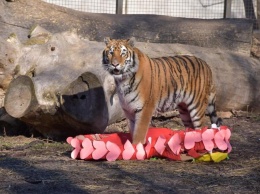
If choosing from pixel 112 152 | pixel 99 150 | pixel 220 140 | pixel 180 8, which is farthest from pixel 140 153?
pixel 180 8

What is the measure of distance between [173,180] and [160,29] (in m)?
4.21

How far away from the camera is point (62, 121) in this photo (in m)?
6.59

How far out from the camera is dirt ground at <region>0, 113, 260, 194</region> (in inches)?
181

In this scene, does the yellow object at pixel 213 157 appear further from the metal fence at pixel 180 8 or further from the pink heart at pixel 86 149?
the metal fence at pixel 180 8

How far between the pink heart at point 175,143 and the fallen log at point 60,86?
1.13 meters

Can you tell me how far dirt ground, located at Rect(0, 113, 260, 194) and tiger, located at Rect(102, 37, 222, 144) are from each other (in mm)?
505

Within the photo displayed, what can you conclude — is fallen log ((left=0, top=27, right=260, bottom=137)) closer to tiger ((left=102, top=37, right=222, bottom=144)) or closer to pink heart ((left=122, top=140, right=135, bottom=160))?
tiger ((left=102, top=37, right=222, bottom=144))

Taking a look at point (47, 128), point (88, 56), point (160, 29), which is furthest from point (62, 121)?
point (160, 29)

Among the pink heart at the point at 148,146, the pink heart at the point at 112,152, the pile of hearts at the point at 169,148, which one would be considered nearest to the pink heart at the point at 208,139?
the pile of hearts at the point at 169,148

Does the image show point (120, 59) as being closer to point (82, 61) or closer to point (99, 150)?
point (99, 150)

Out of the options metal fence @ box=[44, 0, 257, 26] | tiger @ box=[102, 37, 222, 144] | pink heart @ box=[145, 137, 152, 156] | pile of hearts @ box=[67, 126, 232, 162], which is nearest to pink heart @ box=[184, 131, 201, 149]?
pile of hearts @ box=[67, 126, 232, 162]

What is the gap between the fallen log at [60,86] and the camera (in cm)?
642

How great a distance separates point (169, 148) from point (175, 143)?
0.07 meters

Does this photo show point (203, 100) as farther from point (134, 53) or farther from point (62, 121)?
point (62, 121)
